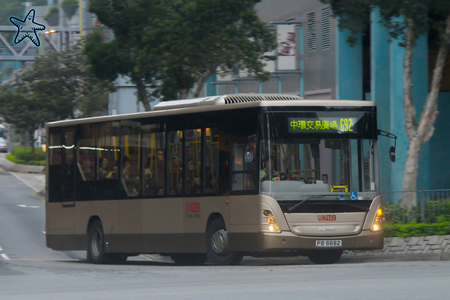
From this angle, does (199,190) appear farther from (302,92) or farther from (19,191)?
(19,191)

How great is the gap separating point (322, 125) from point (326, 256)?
2.72 m

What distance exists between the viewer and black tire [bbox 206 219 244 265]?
48.1ft

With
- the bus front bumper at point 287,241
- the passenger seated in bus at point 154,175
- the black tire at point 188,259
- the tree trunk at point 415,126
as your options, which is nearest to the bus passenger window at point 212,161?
the bus front bumper at point 287,241

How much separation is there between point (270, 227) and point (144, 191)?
132 inches

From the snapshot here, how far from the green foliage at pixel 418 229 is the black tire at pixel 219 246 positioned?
3.11 meters

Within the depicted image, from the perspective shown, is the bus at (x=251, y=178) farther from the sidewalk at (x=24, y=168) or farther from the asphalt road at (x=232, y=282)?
the sidewalk at (x=24, y=168)

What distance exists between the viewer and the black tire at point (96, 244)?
18031 millimetres

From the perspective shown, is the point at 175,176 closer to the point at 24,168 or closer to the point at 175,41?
the point at 175,41

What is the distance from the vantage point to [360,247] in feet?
47.5

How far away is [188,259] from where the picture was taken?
17672 millimetres

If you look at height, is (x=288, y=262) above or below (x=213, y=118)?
below

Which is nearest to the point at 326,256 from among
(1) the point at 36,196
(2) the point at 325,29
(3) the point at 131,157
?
(3) the point at 131,157

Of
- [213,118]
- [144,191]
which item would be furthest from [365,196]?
[144,191]

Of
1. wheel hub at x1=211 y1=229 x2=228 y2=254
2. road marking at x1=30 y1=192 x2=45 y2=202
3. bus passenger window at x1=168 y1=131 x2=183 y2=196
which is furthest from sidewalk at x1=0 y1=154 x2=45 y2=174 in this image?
wheel hub at x1=211 y1=229 x2=228 y2=254
